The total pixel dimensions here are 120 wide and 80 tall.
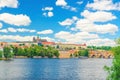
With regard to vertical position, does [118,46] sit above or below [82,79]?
above

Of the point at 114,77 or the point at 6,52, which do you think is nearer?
the point at 114,77

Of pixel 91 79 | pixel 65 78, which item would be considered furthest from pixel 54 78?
pixel 91 79

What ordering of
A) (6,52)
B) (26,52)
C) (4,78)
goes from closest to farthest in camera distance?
(4,78) < (6,52) < (26,52)

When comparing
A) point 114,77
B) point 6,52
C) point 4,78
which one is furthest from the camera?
point 6,52

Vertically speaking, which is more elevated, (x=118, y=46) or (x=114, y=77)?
(x=118, y=46)

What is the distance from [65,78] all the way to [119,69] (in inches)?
1355

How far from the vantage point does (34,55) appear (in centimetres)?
18988

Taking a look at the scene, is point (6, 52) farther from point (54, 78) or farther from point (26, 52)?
point (54, 78)

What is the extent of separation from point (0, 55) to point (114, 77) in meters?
120

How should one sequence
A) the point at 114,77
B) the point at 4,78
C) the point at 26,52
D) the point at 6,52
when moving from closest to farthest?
the point at 114,77
the point at 4,78
the point at 6,52
the point at 26,52

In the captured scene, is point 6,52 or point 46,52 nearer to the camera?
point 6,52

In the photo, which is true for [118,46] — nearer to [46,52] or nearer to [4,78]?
[4,78]

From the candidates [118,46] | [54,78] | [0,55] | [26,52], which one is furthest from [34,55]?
[118,46]

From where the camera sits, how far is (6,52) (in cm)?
14238
